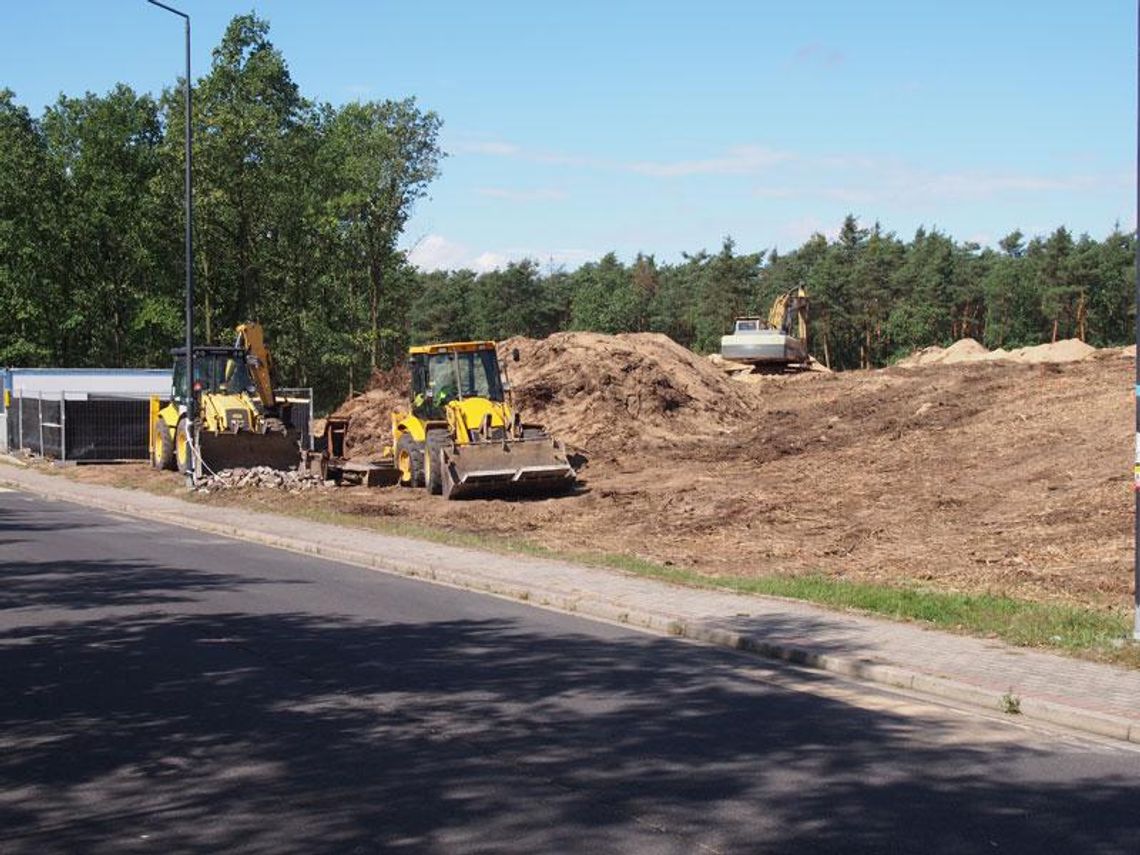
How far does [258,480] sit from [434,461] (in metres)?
5.01

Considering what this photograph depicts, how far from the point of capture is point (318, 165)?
203 ft

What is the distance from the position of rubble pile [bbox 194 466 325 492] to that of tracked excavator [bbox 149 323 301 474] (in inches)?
28.2

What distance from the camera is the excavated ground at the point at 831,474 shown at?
680 inches

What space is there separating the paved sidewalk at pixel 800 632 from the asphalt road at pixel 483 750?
13.9 inches

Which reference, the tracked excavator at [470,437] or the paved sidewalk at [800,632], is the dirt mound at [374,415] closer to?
the tracked excavator at [470,437]

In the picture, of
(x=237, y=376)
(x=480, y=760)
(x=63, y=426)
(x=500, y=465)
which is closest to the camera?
(x=480, y=760)

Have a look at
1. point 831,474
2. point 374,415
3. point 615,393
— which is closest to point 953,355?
point 615,393

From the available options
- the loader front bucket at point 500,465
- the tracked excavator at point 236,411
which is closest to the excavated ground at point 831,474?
the loader front bucket at point 500,465

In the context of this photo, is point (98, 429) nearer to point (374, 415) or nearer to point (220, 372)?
point (374, 415)

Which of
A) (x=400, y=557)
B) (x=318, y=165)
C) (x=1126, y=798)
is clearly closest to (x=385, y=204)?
(x=318, y=165)

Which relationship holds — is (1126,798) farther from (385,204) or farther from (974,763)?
(385,204)

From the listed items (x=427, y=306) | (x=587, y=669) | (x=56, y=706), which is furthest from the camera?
(x=427, y=306)

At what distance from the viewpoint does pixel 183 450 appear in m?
31.3

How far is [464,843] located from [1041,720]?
15.4ft
